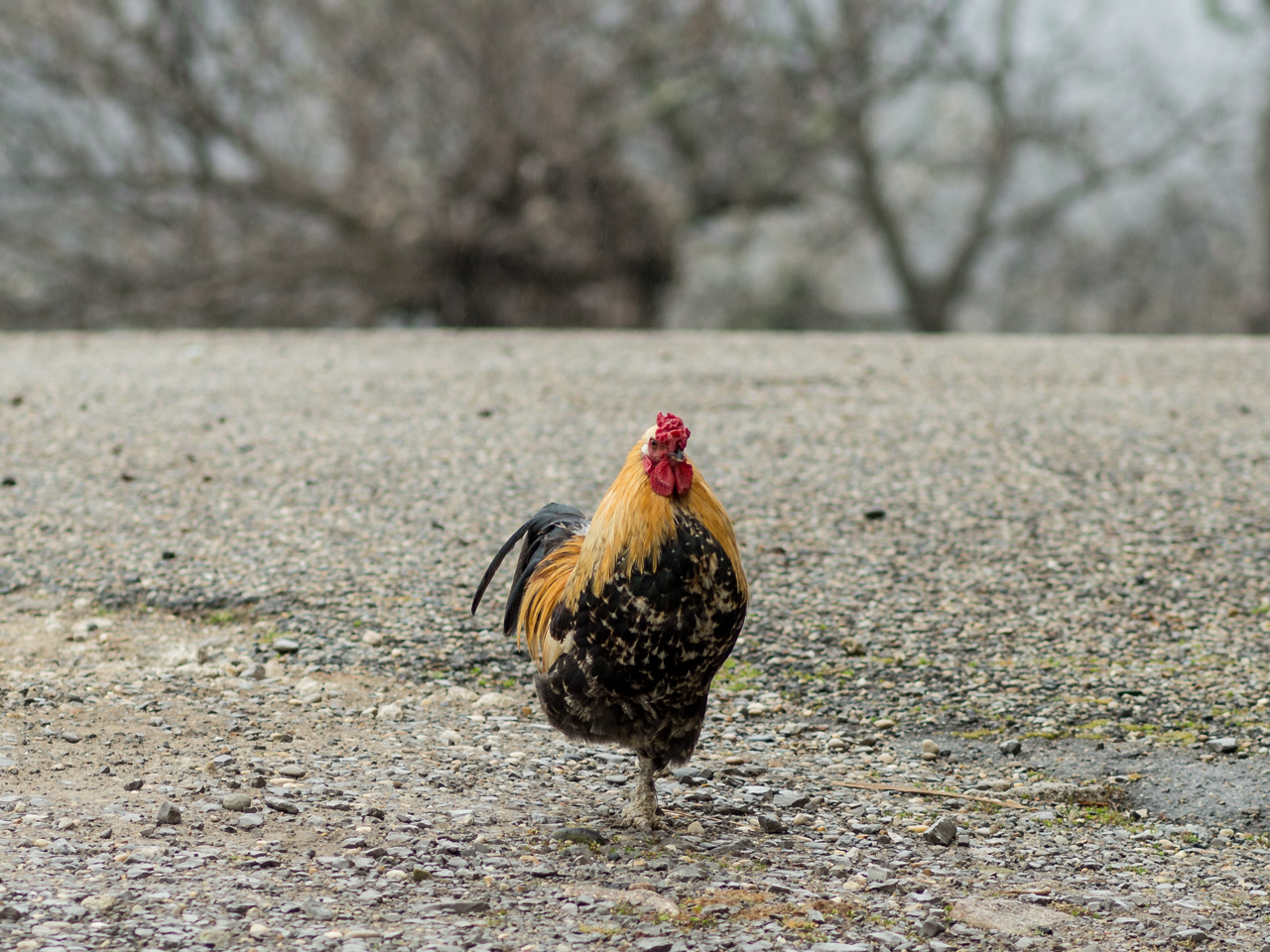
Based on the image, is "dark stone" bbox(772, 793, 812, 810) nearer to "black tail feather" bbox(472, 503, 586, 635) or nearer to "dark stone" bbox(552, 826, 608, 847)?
"dark stone" bbox(552, 826, 608, 847)

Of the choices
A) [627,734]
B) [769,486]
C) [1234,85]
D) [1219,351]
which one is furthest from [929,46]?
[627,734]

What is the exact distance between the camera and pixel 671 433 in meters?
3.14

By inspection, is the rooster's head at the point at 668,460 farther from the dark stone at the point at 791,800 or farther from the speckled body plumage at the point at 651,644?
the dark stone at the point at 791,800

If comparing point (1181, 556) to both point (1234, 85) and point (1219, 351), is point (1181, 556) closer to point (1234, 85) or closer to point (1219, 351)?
point (1219, 351)

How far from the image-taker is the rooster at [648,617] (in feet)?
10.2

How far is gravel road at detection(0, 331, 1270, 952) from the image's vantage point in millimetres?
2930

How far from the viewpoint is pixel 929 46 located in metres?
16.2

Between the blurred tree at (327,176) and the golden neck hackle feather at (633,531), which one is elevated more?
the blurred tree at (327,176)

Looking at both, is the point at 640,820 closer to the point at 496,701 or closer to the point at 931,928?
the point at 931,928

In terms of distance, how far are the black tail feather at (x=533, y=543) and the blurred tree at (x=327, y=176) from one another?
355 inches

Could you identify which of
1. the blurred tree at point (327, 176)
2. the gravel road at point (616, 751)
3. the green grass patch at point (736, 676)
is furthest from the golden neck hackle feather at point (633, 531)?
the blurred tree at point (327, 176)

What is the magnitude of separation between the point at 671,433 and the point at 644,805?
101cm

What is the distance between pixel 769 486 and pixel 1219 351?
494 centimetres

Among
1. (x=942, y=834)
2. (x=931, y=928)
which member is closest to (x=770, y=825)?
(x=942, y=834)
